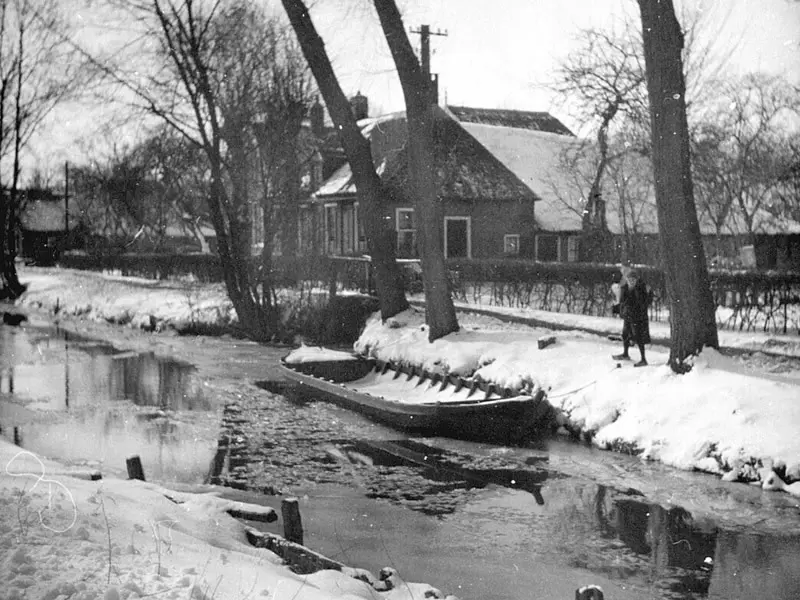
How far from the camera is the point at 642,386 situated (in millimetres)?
14156

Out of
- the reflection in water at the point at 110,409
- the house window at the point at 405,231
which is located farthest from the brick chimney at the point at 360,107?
the reflection in water at the point at 110,409

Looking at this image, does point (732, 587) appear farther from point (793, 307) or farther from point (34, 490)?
point (793, 307)

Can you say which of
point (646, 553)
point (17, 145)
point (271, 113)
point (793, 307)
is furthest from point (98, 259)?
point (646, 553)

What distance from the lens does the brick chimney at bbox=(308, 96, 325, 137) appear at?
28.9 meters

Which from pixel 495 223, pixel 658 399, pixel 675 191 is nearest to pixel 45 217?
pixel 495 223

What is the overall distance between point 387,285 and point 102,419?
7.85m

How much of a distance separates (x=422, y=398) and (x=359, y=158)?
273 inches

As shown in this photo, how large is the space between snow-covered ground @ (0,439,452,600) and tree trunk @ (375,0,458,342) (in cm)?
1142

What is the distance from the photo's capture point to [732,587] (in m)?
8.73

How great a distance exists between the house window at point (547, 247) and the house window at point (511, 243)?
105cm

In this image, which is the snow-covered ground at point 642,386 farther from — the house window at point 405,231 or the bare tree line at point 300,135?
the house window at point 405,231

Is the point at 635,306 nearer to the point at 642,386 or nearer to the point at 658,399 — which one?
the point at 642,386

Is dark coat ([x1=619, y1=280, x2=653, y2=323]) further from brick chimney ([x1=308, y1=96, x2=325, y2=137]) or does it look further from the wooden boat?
brick chimney ([x1=308, y1=96, x2=325, y2=137])

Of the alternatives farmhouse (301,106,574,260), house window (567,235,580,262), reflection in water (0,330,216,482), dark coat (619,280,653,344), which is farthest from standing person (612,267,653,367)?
house window (567,235,580,262)
